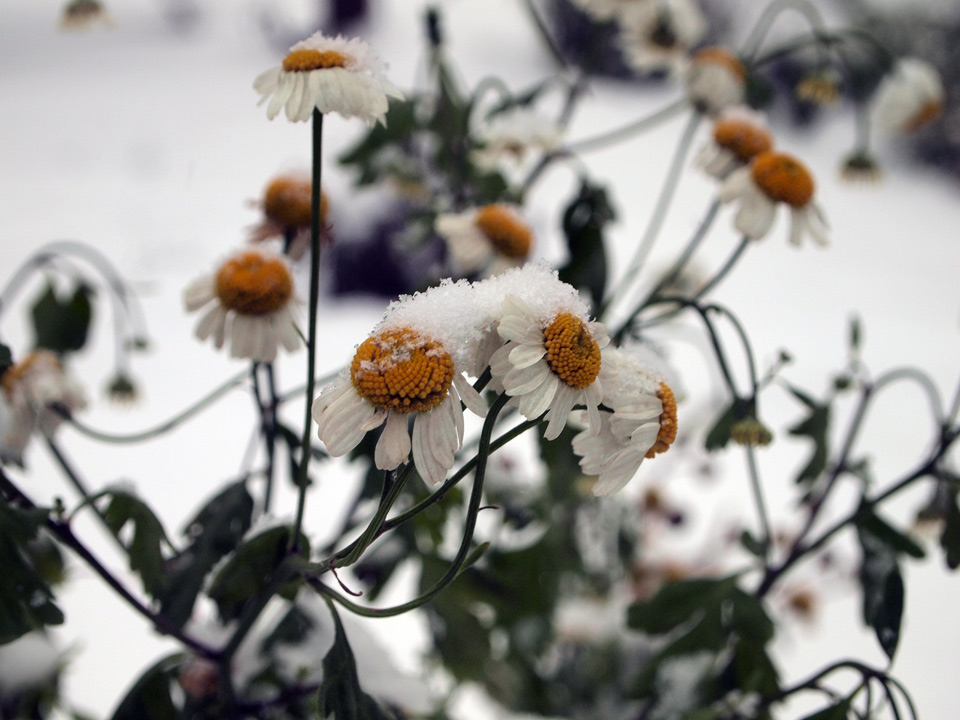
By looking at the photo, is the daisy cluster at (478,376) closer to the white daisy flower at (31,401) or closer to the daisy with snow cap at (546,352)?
the daisy with snow cap at (546,352)

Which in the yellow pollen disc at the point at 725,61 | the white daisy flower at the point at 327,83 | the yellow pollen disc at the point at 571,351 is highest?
the white daisy flower at the point at 327,83

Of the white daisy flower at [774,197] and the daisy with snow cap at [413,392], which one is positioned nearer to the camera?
the daisy with snow cap at [413,392]

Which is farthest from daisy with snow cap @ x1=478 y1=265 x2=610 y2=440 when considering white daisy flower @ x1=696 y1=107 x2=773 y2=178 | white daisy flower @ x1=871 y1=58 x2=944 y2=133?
white daisy flower @ x1=871 y1=58 x2=944 y2=133

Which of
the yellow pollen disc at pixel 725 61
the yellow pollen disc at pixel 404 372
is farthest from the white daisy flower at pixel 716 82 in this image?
the yellow pollen disc at pixel 404 372

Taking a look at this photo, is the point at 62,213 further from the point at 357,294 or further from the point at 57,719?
the point at 57,719

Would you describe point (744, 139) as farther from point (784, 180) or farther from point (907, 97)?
point (907, 97)

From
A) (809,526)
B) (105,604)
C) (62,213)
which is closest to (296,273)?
(809,526)
